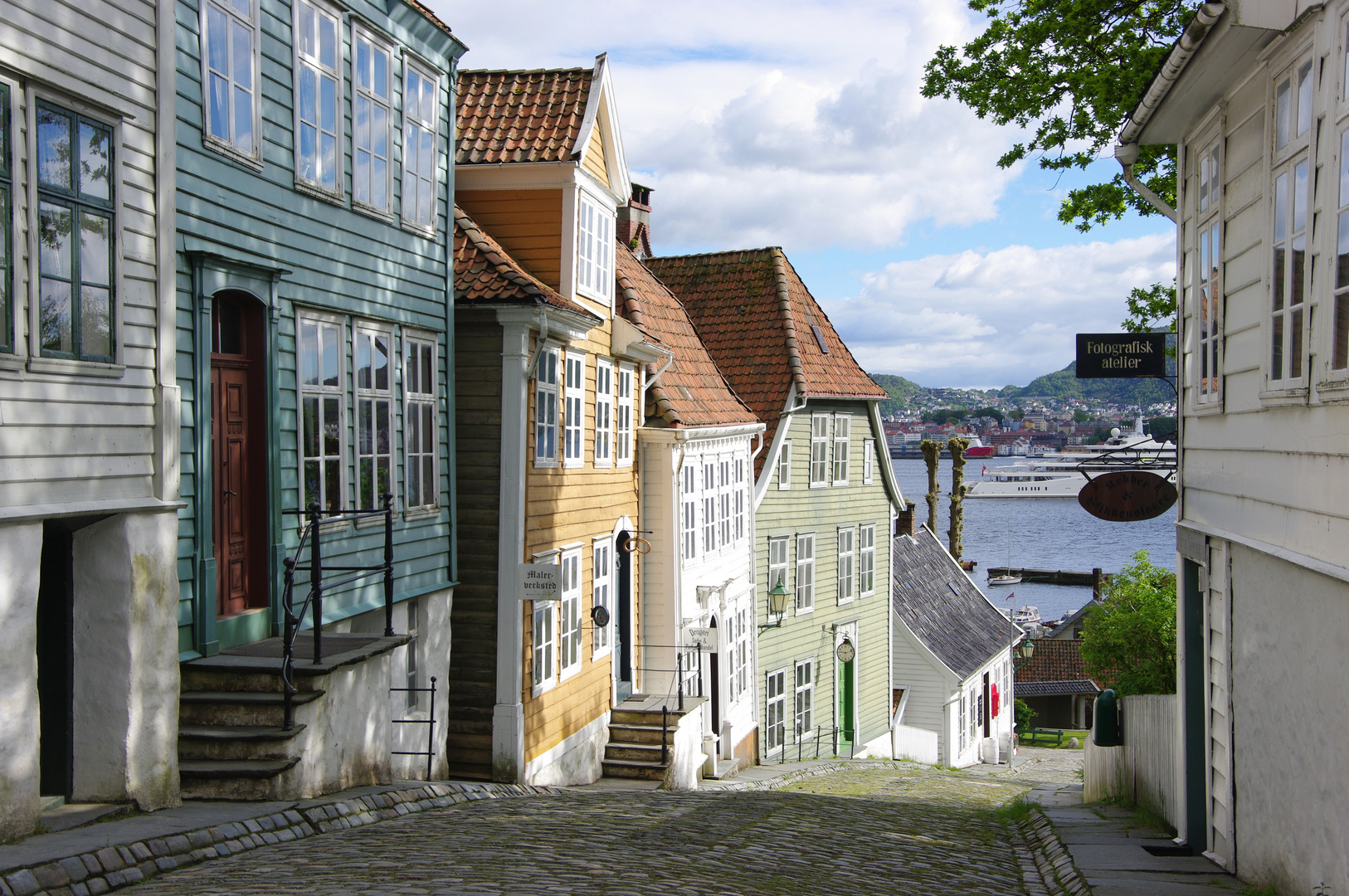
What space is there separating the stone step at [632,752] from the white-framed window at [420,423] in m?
5.68

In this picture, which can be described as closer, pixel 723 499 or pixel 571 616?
pixel 571 616

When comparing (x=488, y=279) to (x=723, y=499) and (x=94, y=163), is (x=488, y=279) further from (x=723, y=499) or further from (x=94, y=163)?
(x=723, y=499)

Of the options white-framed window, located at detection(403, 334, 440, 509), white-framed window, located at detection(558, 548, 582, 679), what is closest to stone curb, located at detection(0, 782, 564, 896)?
white-framed window, located at detection(403, 334, 440, 509)

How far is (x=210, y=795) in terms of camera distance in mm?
8617

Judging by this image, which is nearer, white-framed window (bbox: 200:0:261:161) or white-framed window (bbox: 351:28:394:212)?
white-framed window (bbox: 200:0:261:161)

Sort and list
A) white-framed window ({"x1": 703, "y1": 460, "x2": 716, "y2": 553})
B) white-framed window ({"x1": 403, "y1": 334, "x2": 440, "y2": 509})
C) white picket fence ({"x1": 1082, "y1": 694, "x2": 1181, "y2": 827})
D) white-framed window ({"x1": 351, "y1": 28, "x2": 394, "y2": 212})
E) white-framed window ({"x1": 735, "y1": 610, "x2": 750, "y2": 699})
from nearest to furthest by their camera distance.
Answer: white picket fence ({"x1": 1082, "y1": 694, "x2": 1181, "y2": 827}) → white-framed window ({"x1": 351, "y1": 28, "x2": 394, "y2": 212}) → white-framed window ({"x1": 403, "y1": 334, "x2": 440, "y2": 509}) → white-framed window ({"x1": 703, "y1": 460, "x2": 716, "y2": 553}) → white-framed window ({"x1": 735, "y1": 610, "x2": 750, "y2": 699})

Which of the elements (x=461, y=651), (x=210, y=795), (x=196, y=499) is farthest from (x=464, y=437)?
(x=210, y=795)

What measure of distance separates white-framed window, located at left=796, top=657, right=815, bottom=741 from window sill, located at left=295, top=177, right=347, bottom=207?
16.8 meters

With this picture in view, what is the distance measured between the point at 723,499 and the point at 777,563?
11.3ft

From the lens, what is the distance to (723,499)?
2225 cm

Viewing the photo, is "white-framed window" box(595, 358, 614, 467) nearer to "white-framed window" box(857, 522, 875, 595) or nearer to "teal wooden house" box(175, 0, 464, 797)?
"teal wooden house" box(175, 0, 464, 797)

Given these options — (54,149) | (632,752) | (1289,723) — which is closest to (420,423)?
(54,149)

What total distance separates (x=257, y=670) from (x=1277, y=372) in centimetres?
733

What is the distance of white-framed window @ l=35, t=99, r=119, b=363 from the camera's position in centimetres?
Result: 734
